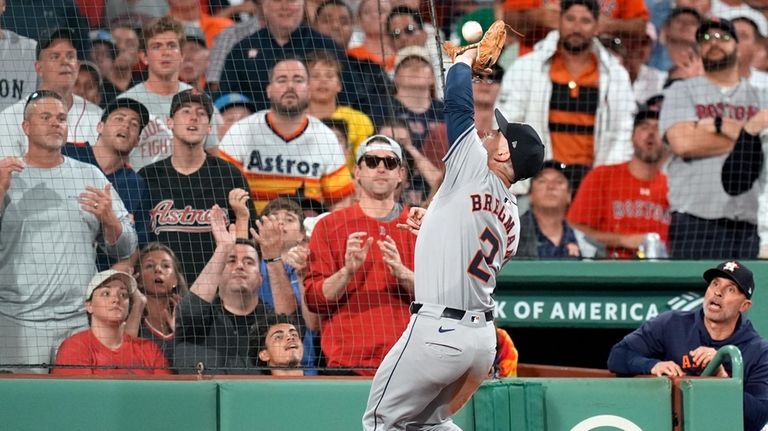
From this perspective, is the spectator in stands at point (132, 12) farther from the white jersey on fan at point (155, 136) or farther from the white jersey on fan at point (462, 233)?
the white jersey on fan at point (462, 233)

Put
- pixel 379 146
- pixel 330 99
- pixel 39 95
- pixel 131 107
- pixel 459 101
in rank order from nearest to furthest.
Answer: pixel 459 101
pixel 379 146
pixel 39 95
pixel 131 107
pixel 330 99

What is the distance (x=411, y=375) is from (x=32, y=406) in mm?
A: 2250

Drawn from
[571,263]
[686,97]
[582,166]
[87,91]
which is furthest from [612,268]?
[87,91]

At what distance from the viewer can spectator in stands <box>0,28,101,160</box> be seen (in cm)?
664

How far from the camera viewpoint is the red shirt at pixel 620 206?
8102 mm

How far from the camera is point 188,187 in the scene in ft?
22.5

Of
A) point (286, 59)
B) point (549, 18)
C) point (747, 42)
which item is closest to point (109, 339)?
point (286, 59)

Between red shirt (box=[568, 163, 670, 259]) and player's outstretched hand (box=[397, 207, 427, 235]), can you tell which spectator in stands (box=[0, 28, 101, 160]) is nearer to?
player's outstretched hand (box=[397, 207, 427, 235])

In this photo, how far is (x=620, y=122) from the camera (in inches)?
331

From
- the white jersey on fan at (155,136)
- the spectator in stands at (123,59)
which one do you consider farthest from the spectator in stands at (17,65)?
the spectator in stands at (123,59)

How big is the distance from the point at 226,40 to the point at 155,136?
68.6 inches

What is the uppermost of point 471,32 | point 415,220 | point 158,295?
point 471,32

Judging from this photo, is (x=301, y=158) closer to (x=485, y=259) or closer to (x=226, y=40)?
(x=226, y=40)

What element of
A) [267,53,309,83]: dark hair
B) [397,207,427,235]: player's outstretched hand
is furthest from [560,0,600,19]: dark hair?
[397,207,427,235]: player's outstretched hand
